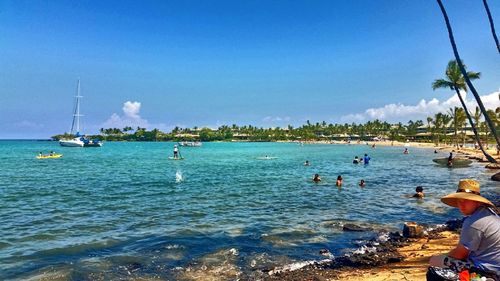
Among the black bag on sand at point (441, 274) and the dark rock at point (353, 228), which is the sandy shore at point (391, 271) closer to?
the black bag on sand at point (441, 274)

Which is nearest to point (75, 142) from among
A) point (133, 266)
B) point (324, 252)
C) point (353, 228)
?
point (353, 228)

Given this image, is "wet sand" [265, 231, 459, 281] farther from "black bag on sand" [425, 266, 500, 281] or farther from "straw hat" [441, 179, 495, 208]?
"straw hat" [441, 179, 495, 208]

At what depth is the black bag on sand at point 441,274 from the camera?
606cm

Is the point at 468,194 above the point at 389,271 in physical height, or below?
above

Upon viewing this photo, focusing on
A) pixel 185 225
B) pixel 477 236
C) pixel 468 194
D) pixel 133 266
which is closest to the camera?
pixel 477 236

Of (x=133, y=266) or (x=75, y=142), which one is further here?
(x=75, y=142)

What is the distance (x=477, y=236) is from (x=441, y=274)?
0.90m

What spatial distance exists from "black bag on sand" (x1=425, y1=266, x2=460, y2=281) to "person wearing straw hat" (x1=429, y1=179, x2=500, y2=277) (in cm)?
10

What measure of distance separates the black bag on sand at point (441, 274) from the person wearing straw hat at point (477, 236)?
0.32 ft

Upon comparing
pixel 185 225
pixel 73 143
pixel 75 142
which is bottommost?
pixel 185 225

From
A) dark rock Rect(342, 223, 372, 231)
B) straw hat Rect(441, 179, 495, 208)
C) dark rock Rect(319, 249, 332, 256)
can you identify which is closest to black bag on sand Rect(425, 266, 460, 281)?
straw hat Rect(441, 179, 495, 208)

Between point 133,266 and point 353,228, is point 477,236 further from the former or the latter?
point 353,228

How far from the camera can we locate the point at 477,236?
5.80 meters

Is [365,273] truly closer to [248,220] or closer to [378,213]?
[248,220]
